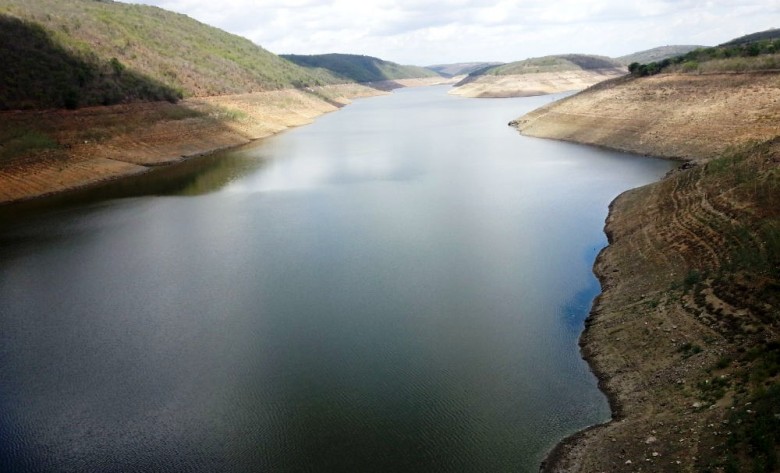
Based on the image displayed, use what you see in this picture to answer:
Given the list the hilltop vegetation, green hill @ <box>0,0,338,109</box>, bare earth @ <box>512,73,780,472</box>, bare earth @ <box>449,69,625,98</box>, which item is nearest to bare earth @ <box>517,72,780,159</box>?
the hilltop vegetation

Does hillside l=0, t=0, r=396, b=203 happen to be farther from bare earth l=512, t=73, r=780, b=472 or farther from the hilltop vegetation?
the hilltop vegetation

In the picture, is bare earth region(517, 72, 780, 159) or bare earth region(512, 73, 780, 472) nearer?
bare earth region(512, 73, 780, 472)

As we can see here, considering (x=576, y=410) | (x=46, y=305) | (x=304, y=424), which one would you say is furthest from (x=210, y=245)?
(x=576, y=410)

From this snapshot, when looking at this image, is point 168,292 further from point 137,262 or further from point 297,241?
point 297,241

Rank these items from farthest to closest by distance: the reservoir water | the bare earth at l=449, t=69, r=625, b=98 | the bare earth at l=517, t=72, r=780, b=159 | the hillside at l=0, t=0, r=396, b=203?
1. the bare earth at l=449, t=69, r=625, b=98
2. the hillside at l=0, t=0, r=396, b=203
3. the bare earth at l=517, t=72, r=780, b=159
4. the reservoir water

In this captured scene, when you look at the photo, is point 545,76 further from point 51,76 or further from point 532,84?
point 51,76

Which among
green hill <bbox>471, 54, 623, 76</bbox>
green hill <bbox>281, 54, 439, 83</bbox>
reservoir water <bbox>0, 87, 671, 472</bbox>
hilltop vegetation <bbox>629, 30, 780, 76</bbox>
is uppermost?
green hill <bbox>281, 54, 439, 83</bbox>

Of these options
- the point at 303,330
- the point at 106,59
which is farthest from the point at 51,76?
the point at 303,330
